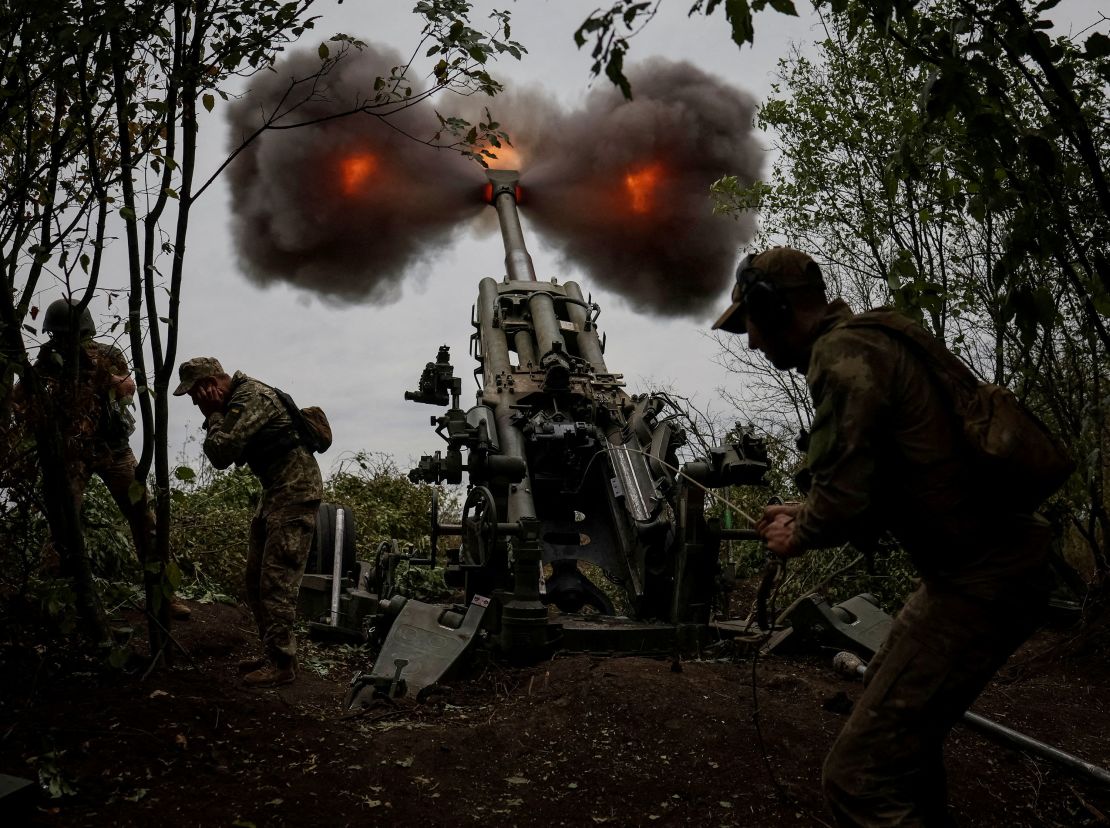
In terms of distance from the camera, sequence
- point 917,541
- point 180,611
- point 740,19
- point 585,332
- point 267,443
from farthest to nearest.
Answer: point 585,332, point 180,611, point 267,443, point 917,541, point 740,19

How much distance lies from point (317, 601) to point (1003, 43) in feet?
22.6

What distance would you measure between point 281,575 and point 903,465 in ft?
14.9

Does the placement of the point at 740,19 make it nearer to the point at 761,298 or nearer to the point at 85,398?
the point at 761,298

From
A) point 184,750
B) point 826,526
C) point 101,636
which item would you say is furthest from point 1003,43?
point 101,636

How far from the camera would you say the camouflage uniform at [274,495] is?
605 centimetres

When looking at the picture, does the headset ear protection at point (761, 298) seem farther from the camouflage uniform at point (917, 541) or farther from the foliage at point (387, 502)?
the foliage at point (387, 502)

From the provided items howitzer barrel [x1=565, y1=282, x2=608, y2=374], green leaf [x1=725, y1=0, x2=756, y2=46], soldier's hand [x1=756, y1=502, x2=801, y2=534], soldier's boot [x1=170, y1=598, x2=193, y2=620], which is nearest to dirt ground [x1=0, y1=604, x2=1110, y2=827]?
soldier's hand [x1=756, y1=502, x2=801, y2=534]

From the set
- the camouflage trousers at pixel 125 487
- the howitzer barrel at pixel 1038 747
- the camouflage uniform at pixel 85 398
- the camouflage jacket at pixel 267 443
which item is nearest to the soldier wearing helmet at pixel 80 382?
the camouflage uniform at pixel 85 398

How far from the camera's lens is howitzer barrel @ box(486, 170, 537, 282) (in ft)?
36.5

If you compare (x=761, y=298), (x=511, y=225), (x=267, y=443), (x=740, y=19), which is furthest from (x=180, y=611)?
(x=511, y=225)

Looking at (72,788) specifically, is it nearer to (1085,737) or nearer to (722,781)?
(722,781)

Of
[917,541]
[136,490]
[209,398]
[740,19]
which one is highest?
[740,19]

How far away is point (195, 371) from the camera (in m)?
6.11

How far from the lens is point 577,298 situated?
10664mm
